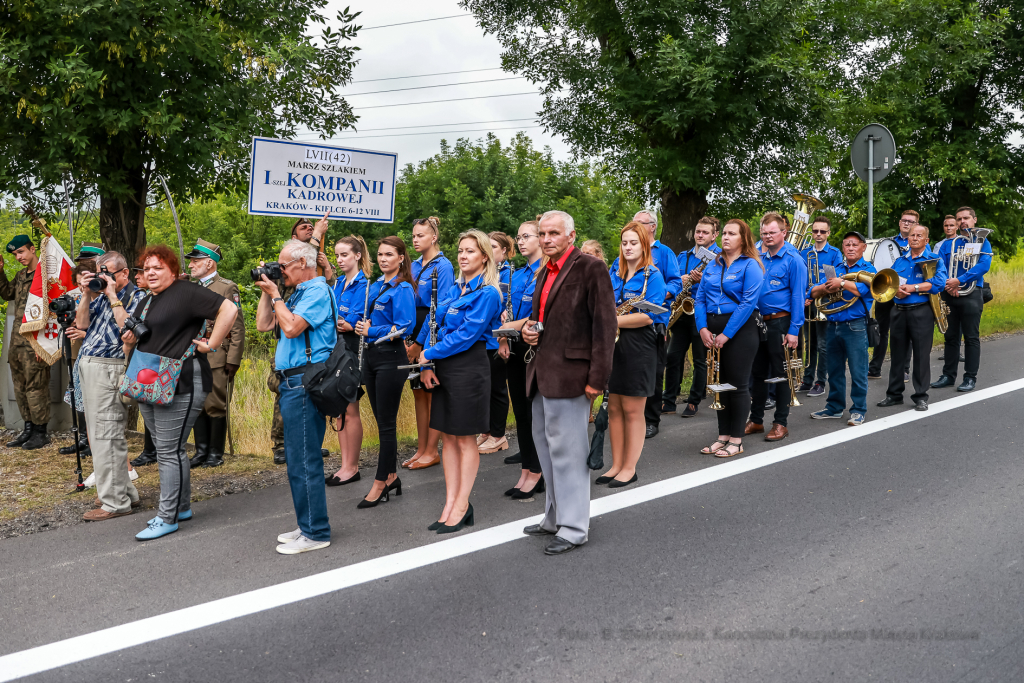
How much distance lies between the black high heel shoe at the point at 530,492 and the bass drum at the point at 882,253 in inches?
215

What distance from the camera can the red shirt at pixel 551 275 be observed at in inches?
210

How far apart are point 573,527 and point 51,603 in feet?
9.22

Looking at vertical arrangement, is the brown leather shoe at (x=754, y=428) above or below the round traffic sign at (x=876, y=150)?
below

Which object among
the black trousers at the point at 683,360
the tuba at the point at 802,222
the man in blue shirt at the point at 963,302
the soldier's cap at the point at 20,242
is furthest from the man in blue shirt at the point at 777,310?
the soldier's cap at the point at 20,242

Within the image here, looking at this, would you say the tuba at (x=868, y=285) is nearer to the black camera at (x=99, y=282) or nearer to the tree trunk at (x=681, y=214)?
the tree trunk at (x=681, y=214)

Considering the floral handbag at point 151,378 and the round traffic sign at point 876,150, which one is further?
the round traffic sign at point 876,150

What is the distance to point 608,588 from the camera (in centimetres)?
455

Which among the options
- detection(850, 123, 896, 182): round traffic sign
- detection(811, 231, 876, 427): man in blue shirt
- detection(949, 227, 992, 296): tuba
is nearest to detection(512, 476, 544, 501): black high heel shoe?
detection(811, 231, 876, 427): man in blue shirt

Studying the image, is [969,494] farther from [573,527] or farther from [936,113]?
[936,113]

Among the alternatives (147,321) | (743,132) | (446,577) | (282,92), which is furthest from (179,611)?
(743,132)

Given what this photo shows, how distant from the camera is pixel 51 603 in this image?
4.54m

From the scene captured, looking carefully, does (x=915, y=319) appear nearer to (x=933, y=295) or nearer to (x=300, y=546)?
(x=933, y=295)

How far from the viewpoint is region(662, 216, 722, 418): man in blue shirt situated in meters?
9.09

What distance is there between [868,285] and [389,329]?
5.18 m
